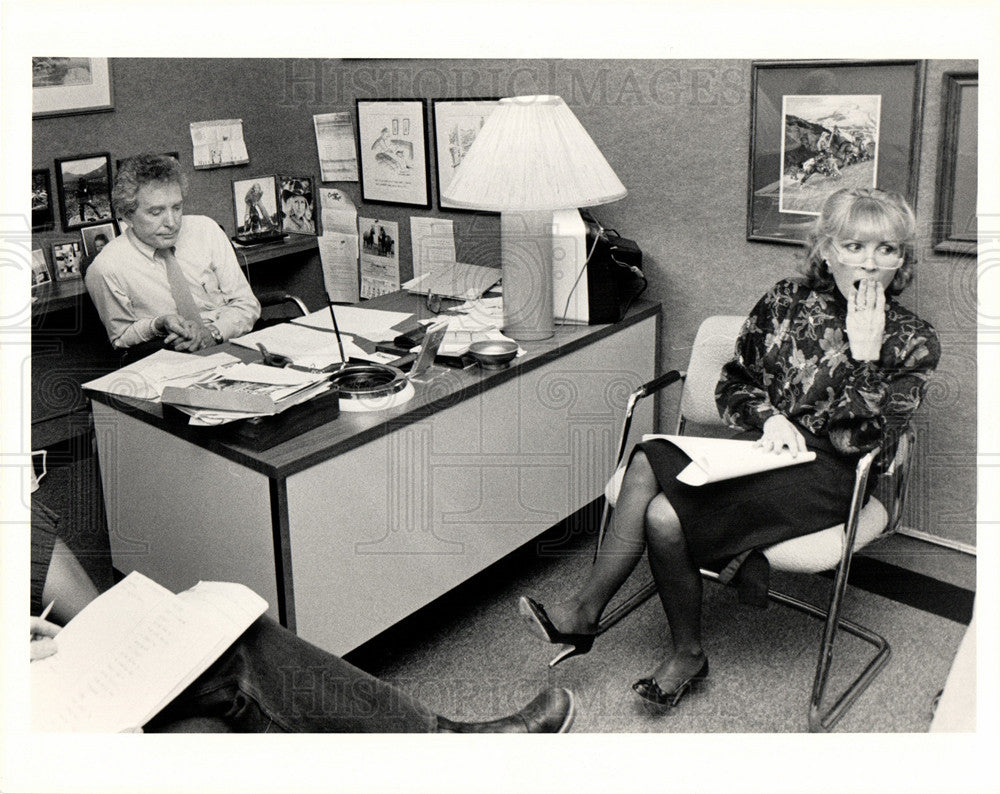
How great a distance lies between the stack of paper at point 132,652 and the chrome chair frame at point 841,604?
798 mm

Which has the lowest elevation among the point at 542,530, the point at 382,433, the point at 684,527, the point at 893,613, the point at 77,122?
the point at 893,613

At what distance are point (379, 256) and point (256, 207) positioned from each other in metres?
0.52

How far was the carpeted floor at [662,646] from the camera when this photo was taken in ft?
6.47

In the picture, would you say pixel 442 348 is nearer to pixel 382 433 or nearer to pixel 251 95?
pixel 382 433

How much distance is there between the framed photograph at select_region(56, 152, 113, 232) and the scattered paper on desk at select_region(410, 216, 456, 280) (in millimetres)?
942

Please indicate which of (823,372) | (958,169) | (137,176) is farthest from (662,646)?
(137,176)

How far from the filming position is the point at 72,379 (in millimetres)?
3195

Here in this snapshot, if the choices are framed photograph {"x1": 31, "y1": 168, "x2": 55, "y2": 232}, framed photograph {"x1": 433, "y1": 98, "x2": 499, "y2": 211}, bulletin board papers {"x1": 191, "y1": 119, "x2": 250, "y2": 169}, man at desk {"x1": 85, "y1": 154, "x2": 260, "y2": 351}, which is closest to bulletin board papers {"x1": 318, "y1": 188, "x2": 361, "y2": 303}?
bulletin board papers {"x1": 191, "y1": 119, "x2": 250, "y2": 169}

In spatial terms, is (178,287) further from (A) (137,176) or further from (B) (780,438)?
(B) (780,438)

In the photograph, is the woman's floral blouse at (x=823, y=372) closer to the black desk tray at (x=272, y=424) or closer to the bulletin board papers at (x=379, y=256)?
the black desk tray at (x=272, y=424)

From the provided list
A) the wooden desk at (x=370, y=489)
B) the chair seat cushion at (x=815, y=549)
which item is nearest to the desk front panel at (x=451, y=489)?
the wooden desk at (x=370, y=489)

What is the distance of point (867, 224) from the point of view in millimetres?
1942

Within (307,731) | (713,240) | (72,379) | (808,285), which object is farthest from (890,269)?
(72,379)
